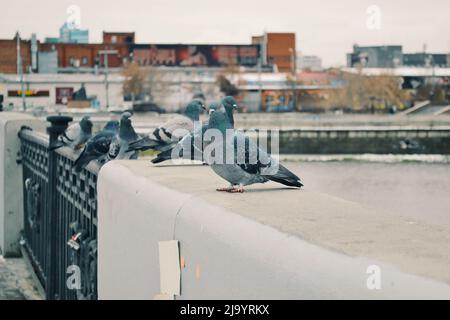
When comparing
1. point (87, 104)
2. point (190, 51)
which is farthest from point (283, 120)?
point (190, 51)

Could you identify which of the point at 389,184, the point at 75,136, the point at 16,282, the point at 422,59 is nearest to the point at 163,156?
the point at 75,136

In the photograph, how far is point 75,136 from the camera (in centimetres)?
1027

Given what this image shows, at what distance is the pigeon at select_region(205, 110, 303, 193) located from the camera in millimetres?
5336

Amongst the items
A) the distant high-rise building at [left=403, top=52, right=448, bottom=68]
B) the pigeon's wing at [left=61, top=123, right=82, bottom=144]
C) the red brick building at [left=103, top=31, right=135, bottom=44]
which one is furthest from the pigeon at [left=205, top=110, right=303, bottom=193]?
the distant high-rise building at [left=403, top=52, right=448, bottom=68]

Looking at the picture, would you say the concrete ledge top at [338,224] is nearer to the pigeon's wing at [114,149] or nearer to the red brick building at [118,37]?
the pigeon's wing at [114,149]

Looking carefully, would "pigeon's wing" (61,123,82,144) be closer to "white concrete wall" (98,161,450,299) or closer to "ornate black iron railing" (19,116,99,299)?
"ornate black iron railing" (19,116,99,299)

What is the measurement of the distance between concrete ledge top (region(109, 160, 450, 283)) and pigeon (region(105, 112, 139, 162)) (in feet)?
6.03

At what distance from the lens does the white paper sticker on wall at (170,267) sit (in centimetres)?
492

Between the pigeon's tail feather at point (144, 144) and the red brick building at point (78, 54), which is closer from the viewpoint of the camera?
the pigeon's tail feather at point (144, 144)

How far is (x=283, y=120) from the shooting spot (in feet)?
250

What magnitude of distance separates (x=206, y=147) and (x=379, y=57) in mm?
115010

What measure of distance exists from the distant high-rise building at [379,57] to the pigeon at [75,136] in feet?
338

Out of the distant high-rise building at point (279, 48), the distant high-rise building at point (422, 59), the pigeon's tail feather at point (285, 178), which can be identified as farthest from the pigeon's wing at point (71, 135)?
the distant high-rise building at point (279, 48)
